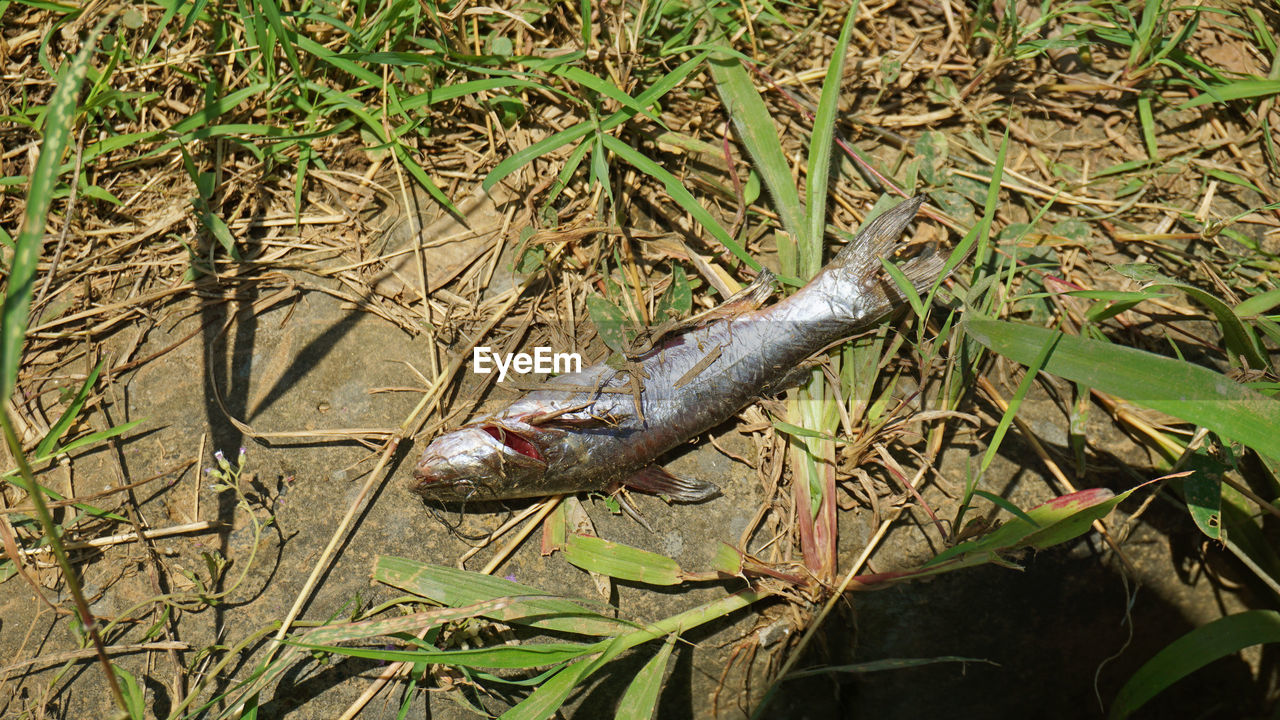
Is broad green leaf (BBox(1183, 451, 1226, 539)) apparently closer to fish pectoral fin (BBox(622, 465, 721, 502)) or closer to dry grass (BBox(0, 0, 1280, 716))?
dry grass (BBox(0, 0, 1280, 716))

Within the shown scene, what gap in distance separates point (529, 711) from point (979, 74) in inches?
138

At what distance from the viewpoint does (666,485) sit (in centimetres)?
313

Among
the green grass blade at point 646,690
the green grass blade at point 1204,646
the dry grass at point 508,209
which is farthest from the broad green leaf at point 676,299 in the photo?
the green grass blade at point 1204,646

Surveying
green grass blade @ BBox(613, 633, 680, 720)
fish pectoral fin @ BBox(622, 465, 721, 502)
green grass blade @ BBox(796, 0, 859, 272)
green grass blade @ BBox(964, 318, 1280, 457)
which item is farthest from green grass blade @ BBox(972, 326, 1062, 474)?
green grass blade @ BBox(613, 633, 680, 720)

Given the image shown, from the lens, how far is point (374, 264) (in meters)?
3.35

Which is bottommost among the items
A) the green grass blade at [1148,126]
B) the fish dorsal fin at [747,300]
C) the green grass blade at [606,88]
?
the fish dorsal fin at [747,300]

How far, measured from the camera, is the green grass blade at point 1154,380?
2498 millimetres

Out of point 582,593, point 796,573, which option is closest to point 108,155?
point 582,593

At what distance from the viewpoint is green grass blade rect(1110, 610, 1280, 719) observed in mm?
3059

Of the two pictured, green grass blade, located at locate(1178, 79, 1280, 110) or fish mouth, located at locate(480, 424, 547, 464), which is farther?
green grass blade, located at locate(1178, 79, 1280, 110)

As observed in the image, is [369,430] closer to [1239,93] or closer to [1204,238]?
[1204,238]

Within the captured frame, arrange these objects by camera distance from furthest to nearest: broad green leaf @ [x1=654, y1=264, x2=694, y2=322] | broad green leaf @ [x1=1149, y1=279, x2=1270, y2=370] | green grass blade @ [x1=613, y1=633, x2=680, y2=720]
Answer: broad green leaf @ [x1=654, y1=264, x2=694, y2=322] < broad green leaf @ [x1=1149, y1=279, x2=1270, y2=370] < green grass blade @ [x1=613, y1=633, x2=680, y2=720]

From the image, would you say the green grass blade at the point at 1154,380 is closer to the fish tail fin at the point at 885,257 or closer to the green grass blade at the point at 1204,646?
the fish tail fin at the point at 885,257

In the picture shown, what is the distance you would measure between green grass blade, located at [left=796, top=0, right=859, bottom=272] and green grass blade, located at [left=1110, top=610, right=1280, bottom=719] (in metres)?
2.16
